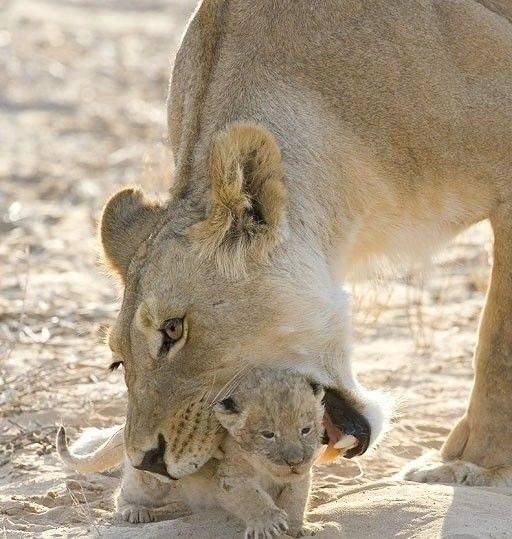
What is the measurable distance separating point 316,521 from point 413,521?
1.06ft

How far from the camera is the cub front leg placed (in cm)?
449

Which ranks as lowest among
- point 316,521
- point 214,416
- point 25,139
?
point 25,139

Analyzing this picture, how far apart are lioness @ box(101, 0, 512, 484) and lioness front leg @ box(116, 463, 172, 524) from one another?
1.21 feet

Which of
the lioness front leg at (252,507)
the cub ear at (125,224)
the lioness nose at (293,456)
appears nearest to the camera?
the lioness nose at (293,456)

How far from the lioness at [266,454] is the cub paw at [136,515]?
0.72 ft

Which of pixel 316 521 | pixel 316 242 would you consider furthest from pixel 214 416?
pixel 316 242

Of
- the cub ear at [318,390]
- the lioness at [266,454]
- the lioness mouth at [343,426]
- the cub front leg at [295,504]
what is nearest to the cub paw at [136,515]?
the lioness at [266,454]

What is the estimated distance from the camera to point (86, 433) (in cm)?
550

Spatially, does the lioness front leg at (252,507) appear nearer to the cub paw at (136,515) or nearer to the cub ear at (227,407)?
the cub ear at (227,407)

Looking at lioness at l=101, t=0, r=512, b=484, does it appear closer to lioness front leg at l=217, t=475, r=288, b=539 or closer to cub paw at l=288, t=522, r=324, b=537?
lioness front leg at l=217, t=475, r=288, b=539

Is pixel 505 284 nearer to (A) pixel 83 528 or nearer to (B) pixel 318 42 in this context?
(B) pixel 318 42

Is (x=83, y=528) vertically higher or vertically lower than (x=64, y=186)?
higher

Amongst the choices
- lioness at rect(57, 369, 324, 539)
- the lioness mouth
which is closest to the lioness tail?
lioness at rect(57, 369, 324, 539)

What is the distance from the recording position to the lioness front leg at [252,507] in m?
4.37
